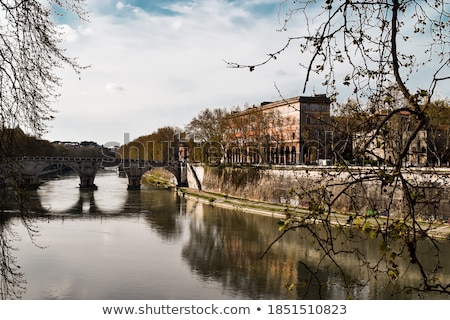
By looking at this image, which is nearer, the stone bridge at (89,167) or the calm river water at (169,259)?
the calm river water at (169,259)

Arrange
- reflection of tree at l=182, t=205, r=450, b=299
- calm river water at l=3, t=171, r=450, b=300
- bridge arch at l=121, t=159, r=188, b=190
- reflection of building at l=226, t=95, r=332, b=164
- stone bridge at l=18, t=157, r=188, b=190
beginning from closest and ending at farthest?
reflection of tree at l=182, t=205, r=450, b=299
calm river water at l=3, t=171, r=450, b=300
reflection of building at l=226, t=95, r=332, b=164
stone bridge at l=18, t=157, r=188, b=190
bridge arch at l=121, t=159, r=188, b=190

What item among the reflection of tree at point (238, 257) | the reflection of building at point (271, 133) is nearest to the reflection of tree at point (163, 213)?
the reflection of tree at point (238, 257)

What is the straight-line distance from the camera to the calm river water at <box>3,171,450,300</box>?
12945mm

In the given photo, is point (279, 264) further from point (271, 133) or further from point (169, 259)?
point (271, 133)

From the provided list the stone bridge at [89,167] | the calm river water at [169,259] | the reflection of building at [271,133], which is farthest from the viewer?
the stone bridge at [89,167]

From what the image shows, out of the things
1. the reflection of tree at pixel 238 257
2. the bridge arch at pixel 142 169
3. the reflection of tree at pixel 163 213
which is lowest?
the reflection of tree at pixel 238 257

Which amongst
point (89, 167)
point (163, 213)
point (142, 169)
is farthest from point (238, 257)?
point (89, 167)

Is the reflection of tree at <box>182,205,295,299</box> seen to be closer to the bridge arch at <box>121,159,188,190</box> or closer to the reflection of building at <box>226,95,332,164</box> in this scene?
the reflection of building at <box>226,95,332,164</box>

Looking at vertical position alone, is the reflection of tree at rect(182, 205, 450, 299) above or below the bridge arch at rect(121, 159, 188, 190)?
below

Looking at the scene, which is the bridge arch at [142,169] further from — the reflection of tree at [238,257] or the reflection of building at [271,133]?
the reflection of tree at [238,257]

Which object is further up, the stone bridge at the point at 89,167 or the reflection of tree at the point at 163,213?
the stone bridge at the point at 89,167

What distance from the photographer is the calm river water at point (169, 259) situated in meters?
12.9

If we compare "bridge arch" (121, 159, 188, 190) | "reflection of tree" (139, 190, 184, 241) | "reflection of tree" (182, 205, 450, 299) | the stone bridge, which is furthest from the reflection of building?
"reflection of tree" (182, 205, 450, 299)
